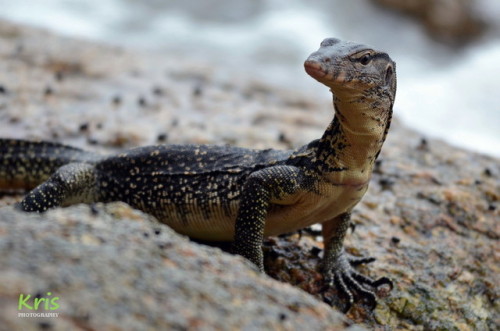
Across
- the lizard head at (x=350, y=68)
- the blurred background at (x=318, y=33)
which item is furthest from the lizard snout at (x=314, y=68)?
the blurred background at (x=318, y=33)

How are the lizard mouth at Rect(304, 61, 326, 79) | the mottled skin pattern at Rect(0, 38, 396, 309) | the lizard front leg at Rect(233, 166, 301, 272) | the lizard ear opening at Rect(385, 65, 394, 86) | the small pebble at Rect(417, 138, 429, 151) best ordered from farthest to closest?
the small pebble at Rect(417, 138, 429, 151), the lizard front leg at Rect(233, 166, 301, 272), the lizard ear opening at Rect(385, 65, 394, 86), the mottled skin pattern at Rect(0, 38, 396, 309), the lizard mouth at Rect(304, 61, 326, 79)

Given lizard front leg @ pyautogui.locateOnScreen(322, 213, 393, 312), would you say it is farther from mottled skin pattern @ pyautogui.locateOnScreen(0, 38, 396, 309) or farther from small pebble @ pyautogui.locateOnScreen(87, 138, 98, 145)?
small pebble @ pyautogui.locateOnScreen(87, 138, 98, 145)

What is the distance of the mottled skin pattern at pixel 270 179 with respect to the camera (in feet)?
18.4

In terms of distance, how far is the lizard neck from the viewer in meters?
5.62

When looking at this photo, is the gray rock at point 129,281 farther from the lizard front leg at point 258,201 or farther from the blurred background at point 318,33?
the blurred background at point 318,33

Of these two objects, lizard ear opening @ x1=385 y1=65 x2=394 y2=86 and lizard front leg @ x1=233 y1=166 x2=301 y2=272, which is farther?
lizard front leg @ x1=233 y1=166 x2=301 y2=272

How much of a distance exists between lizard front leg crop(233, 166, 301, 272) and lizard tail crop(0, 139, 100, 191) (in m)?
2.64

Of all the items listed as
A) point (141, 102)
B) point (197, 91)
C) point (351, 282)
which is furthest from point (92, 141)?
point (351, 282)

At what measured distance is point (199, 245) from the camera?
4.60 metres

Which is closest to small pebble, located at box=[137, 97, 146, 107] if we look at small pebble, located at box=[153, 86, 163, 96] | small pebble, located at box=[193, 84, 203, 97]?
small pebble, located at box=[153, 86, 163, 96]

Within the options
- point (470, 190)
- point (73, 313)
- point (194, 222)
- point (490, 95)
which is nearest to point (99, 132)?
point (194, 222)

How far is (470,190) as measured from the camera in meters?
8.62

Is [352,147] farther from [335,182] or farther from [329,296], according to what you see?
[329,296]

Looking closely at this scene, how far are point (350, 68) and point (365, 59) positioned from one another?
0.25 m
